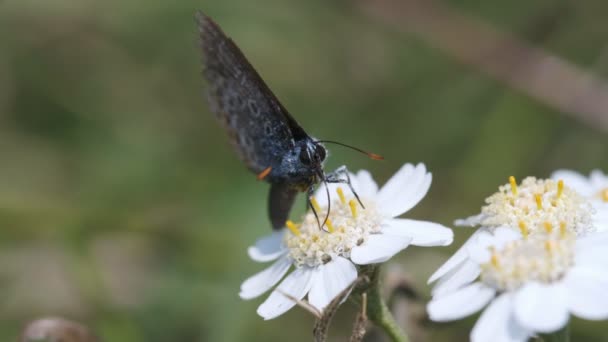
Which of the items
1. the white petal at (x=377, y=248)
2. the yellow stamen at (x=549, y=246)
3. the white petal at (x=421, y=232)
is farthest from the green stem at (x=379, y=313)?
the yellow stamen at (x=549, y=246)

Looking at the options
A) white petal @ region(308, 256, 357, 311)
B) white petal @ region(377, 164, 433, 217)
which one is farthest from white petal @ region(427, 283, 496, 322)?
white petal @ region(377, 164, 433, 217)

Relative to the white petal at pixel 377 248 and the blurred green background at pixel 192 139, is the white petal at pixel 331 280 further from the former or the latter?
the blurred green background at pixel 192 139

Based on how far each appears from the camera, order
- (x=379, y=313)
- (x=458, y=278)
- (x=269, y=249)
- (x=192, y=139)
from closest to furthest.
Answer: (x=458, y=278), (x=379, y=313), (x=269, y=249), (x=192, y=139)

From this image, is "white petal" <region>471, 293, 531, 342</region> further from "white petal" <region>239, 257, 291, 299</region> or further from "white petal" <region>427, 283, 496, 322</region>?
"white petal" <region>239, 257, 291, 299</region>

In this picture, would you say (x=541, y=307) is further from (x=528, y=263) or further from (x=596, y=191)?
(x=596, y=191)

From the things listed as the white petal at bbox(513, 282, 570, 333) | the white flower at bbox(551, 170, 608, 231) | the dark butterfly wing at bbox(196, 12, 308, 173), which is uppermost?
the dark butterfly wing at bbox(196, 12, 308, 173)

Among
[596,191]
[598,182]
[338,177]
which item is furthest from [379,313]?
[598,182]
